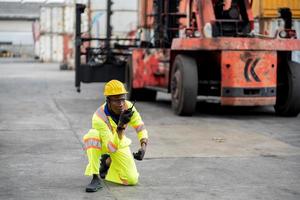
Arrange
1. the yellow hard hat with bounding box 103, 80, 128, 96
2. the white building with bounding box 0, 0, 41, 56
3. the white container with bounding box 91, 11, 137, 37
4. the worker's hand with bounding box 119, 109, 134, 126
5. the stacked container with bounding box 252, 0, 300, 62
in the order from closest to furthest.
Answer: the worker's hand with bounding box 119, 109, 134, 126, the yellow hard hat with bounding box 103, 80, 128, 96, the stacked container with bounding box 252, 0, 300, 62, the white container with bounding box 91, 11, 137, 37, the white building with bounding box 0, 0, 41, 56

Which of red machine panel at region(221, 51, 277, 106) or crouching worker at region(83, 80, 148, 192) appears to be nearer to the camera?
crouching worker at region(83, 80, 148, 192)

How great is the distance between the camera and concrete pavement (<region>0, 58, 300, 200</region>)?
659cm

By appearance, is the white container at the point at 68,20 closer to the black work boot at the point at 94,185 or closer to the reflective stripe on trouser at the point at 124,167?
the reflective stripe on trouser at the point at 124,167

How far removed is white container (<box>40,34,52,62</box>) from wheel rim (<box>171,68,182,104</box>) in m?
39.5

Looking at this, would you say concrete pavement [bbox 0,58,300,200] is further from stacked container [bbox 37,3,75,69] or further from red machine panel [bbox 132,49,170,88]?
stacked container [bbox 37,3,75,69]

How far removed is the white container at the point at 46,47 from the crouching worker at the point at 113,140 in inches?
1819

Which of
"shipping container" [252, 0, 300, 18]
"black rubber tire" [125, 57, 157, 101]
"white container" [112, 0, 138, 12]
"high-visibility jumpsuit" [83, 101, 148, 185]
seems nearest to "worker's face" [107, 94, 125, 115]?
"high-visibility jumpsuit" [83, 101, 148, 185]

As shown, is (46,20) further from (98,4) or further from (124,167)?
(124,167)

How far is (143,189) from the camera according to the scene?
21.8 feet

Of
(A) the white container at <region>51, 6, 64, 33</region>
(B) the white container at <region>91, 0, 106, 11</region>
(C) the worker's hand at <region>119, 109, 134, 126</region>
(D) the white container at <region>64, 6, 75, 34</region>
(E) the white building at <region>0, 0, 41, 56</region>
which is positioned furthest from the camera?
(E) the white building at <region>0, 0, 41, 56</region>

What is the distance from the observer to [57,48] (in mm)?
53188

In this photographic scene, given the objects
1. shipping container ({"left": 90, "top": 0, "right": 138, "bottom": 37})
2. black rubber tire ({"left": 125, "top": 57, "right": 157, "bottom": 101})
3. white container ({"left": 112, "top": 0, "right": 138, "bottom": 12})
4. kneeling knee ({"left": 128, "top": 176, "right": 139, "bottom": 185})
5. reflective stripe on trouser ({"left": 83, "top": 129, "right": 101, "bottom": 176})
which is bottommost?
black rubber tire ({"left": 125, "top": 57, "right": 157, "bottom": 101})

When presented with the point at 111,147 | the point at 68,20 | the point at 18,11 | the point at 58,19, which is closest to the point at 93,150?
the point at 111,147

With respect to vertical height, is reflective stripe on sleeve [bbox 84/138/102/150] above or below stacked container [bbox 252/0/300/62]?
below
